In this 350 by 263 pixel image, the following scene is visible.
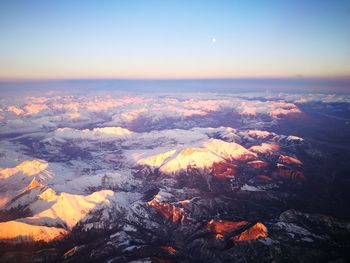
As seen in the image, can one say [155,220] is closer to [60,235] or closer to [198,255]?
[198,255]

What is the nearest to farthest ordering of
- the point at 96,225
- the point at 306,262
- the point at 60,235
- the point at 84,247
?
the point at 306,262 → the point at 84,247 → the point at 60,235 → the point at 96,225

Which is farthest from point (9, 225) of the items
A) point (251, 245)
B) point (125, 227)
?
point (251, 245)

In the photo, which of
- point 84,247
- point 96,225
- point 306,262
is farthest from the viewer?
point 96,225

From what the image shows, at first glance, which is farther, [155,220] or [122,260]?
[155,220]

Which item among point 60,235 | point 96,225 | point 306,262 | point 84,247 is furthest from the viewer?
point 96,225

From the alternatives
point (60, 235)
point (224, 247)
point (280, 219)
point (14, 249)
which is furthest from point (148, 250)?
point (280, 219)

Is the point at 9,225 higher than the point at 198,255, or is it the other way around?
the point at 9,225

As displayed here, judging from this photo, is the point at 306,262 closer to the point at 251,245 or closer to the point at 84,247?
the point at 251,245

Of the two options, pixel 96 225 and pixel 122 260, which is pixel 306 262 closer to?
pixel 122 260
